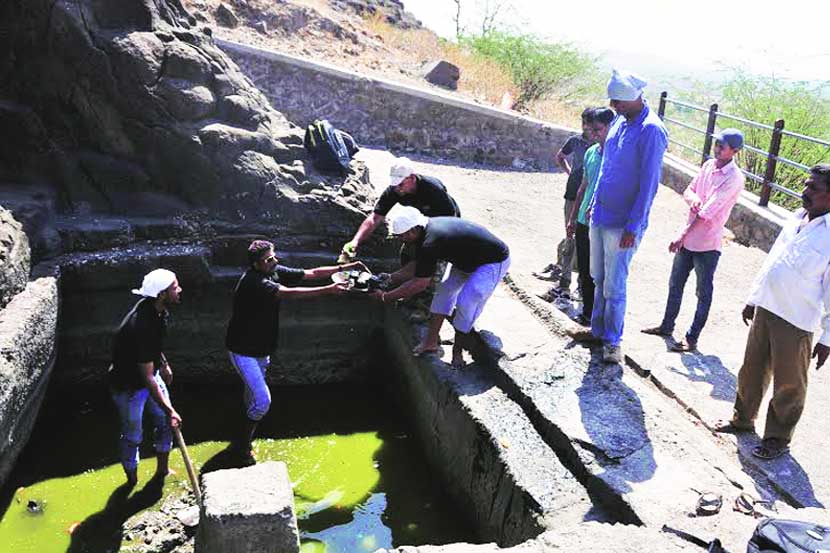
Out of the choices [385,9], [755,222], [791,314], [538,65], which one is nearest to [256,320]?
[791,314]

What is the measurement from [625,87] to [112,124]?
15.3ft

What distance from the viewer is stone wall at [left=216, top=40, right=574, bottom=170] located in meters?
12.2

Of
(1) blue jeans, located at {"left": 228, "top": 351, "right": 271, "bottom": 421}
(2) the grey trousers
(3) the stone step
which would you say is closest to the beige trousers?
(3) the stone step

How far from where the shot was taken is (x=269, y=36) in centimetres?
1392

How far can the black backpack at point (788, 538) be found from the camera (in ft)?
9.25

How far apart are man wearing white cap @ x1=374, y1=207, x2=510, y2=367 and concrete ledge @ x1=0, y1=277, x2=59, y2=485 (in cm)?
254

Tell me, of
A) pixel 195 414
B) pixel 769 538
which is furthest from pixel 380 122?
pixel 769 538

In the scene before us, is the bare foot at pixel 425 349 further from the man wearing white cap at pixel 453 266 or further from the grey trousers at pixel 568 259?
the grey trousers at pixel 568 259

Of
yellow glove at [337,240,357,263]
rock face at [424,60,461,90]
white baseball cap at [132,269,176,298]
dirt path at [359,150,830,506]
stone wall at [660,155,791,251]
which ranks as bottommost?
dirt path at [359,150,830,506]

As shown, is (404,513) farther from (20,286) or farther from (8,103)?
(8,103)

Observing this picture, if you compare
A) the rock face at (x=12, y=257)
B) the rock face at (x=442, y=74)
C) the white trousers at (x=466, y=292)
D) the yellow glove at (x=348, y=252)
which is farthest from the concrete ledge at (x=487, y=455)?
the rock face at (x=442, y=74)

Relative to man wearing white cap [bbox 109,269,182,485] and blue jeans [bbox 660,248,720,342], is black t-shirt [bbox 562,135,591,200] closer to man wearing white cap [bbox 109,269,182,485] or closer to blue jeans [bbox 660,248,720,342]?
blue jeans [bbox 660,248,720,342]

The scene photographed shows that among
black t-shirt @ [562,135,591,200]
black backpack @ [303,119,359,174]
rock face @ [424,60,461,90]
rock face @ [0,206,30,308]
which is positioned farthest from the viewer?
rock face @ [424,60,461,90]

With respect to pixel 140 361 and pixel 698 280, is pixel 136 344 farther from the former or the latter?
pixel 698 280
